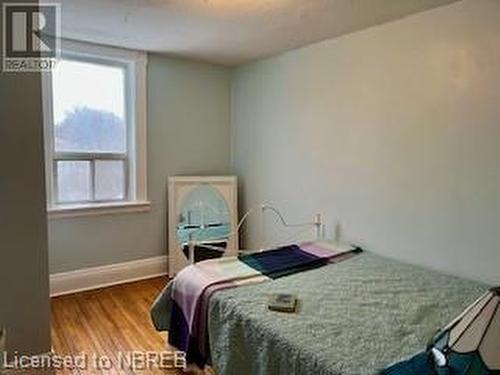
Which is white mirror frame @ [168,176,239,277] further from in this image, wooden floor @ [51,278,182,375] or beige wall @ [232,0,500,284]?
beige wall @ [232,0,500,284]

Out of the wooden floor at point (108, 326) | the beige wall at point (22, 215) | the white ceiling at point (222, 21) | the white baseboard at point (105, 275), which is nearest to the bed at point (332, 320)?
the wooden floor at point (108, 326)

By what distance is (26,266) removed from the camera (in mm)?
2016

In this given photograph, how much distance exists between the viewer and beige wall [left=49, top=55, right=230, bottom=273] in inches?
137

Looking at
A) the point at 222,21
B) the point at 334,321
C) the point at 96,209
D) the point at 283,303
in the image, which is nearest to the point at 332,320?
the point at 334,321

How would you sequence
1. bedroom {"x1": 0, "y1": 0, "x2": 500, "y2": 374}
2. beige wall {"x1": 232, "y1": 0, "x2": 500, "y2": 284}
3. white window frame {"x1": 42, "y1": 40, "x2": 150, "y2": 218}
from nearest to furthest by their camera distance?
bedroom {"x1": 0, "y1": 0, "x2": 500, "y2": 374}, beige wall {"x1": 232, "y1": 0, "x2": 500, "y2": 284}, white window frame {"x1": 42, "y1": 40, "x2": 150, "y2": 218}

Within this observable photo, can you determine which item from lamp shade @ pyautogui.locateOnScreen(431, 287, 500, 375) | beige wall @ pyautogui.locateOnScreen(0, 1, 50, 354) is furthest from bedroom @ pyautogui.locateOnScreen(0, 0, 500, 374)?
lamp shade @ pyautogui.locateOnScreen(431, 287, 500, 375)

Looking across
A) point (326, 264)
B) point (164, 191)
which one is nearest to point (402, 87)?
point (326, 264)

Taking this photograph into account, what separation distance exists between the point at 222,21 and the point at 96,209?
1976mm

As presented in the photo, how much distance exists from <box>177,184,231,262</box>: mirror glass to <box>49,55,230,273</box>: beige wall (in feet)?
0.74

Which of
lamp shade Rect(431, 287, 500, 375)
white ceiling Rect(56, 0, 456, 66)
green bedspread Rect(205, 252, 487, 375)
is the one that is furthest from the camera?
white ceiling Rect(56, 0, 456, 66)

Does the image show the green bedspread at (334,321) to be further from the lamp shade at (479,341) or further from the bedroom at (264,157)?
the lamp shade at (479,341)

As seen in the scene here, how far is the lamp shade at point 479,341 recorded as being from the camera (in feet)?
3.60

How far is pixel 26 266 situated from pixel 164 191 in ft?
6.53

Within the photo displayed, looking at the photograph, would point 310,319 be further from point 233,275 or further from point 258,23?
point 258,23
